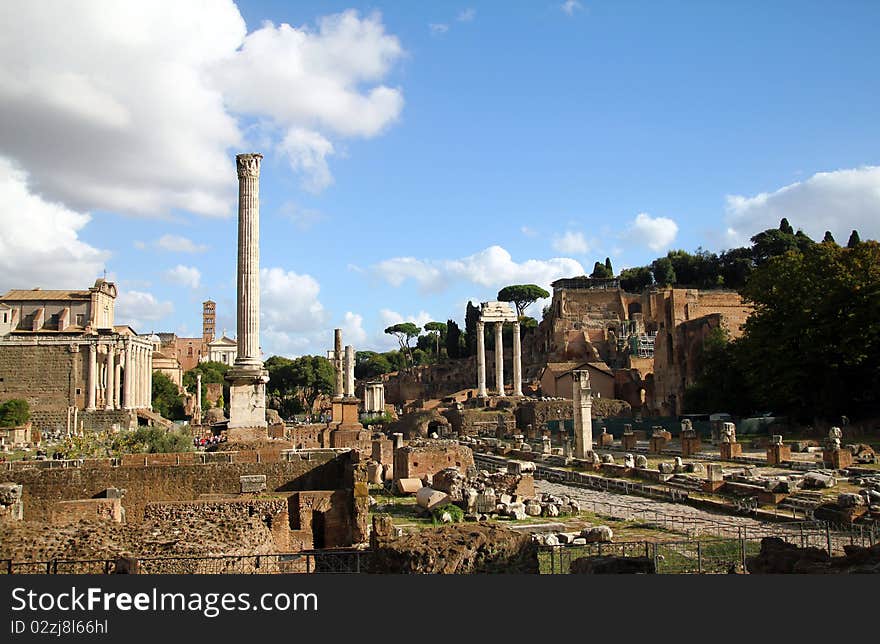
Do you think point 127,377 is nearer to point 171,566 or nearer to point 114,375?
point 114,375

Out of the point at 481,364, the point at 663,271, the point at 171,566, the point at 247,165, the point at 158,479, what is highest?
A: the point at 663,271

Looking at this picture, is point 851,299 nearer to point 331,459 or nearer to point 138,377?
point 331,459

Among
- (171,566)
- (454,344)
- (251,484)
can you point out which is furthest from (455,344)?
(171,566)

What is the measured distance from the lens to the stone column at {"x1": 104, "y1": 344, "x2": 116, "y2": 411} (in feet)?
194

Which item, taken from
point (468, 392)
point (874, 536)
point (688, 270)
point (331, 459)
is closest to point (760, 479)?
point (874, 536)

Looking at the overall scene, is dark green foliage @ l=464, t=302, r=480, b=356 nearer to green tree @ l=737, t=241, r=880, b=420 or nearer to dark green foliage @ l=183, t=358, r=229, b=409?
dark green foliage @ l=183, t=358, r=229, b=409

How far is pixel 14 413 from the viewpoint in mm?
52938

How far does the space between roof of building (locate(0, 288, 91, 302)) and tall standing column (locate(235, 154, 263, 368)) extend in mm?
54654

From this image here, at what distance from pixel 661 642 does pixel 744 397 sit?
1725 inches

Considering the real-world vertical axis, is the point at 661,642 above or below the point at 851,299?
below

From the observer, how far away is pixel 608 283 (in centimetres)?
10362

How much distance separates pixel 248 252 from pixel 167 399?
58.2 metres

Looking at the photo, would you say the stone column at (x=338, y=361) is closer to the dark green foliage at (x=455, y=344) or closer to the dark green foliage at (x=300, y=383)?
the dark green foliage at (x=300, y=383)

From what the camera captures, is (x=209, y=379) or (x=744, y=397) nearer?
(x=744, y=397)
